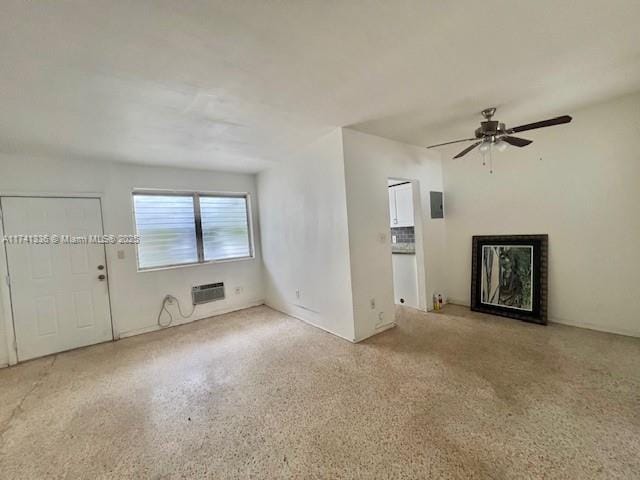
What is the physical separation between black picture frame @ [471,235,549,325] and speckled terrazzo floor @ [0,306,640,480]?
31cm

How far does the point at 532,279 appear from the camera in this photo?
334cm

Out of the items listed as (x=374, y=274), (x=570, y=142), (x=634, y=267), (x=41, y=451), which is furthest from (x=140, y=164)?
(x=634, y=267)

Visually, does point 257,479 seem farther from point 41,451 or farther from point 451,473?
point 41,451

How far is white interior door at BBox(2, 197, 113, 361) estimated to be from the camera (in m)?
3.12

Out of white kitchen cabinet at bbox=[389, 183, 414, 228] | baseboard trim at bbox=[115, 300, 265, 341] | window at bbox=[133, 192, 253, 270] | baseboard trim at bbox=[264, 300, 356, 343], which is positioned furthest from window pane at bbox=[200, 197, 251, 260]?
white kitchen cabinet at bbox=[389, 183, 414, 228]

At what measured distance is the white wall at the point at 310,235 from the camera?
10.2 ft

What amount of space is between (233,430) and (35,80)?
2.77 meters

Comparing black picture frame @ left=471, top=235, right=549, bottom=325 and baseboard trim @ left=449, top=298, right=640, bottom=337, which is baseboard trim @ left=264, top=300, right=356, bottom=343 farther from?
baseboard trim @ left=449, top=298, right=640, bottom=337

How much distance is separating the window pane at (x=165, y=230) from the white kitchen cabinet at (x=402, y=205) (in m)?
3.36

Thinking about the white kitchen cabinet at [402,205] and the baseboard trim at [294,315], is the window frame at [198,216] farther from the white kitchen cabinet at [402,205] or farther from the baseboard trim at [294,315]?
the white kitchen cabinet at [402,205]

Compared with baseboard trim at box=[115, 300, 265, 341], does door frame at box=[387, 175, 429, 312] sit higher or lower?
higher

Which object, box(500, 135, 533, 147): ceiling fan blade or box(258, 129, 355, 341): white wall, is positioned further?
box(258, 129, 355, 341): white wall


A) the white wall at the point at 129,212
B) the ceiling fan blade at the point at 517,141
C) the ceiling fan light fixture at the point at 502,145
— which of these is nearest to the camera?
the ceiling fan blade at the point at 517,141

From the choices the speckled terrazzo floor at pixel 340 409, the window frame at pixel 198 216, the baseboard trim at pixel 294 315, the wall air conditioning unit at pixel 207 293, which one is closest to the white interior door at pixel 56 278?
the speckled terrazzo floor at pixel 340 409
